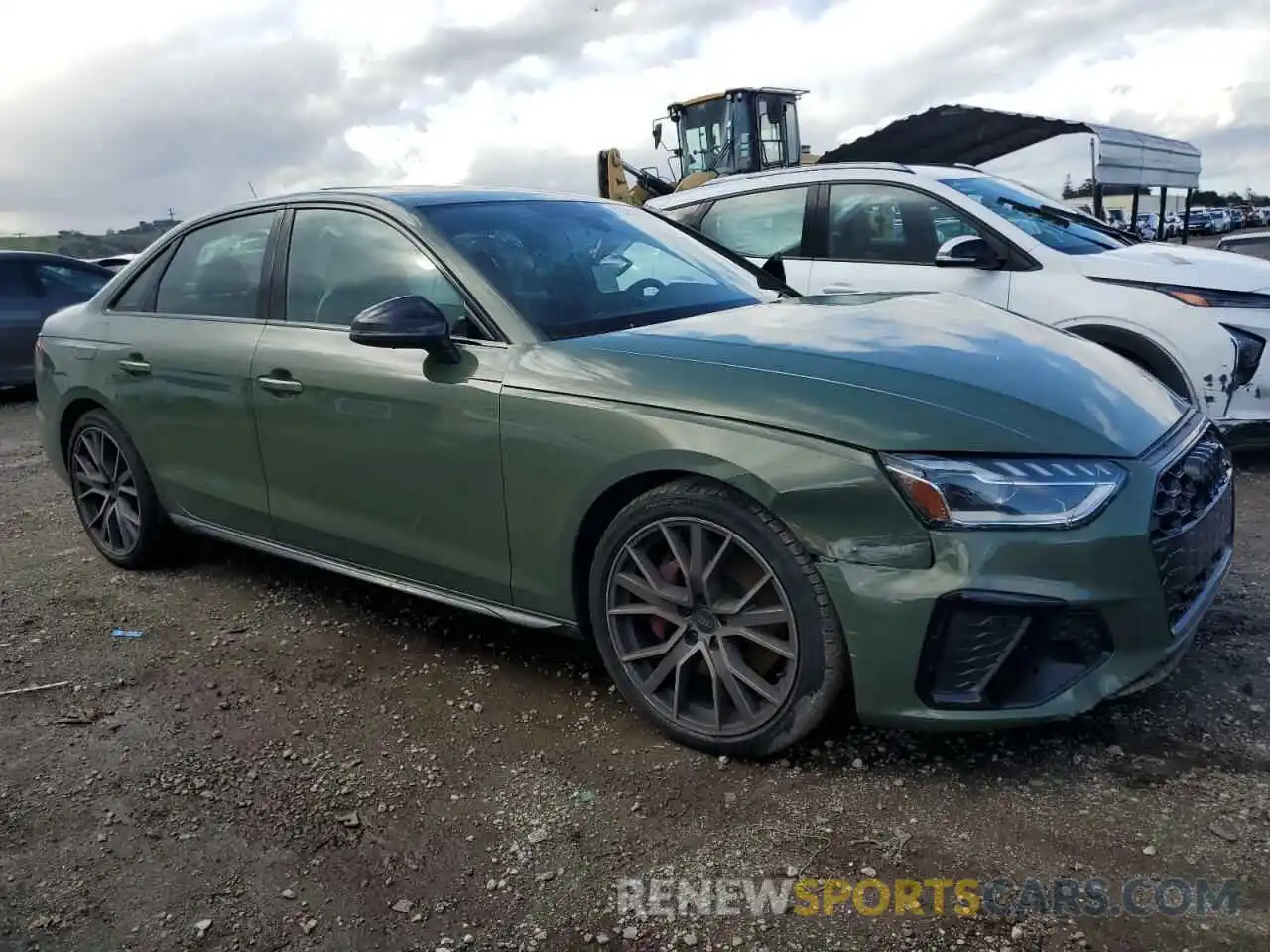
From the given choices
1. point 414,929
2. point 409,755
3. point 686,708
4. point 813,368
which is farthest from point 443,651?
point 813,368

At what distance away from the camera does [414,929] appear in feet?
7.04

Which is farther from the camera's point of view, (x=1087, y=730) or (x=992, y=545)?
(x=1087, y=730)

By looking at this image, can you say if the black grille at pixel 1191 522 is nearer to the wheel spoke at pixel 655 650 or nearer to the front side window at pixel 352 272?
the wheel spoke at pixel 655 650

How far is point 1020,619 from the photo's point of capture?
7.45 ft

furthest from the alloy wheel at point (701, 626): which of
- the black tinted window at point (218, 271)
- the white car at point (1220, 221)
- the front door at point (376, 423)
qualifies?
the white car at point (1220, 221)

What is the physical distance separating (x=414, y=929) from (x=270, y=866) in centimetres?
45

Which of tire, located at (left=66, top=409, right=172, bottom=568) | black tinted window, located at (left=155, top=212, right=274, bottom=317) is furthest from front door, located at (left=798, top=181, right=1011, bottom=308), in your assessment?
tire, located at (left=66, top=409, right=172, bottom=568)

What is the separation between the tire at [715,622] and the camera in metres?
2.44

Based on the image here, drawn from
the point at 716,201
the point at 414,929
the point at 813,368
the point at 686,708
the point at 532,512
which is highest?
the point at 716,201

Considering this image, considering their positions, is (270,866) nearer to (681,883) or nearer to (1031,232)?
(681,883)

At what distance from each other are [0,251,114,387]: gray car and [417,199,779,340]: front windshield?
829 cm

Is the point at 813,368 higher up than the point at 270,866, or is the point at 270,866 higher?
the point at 813,368

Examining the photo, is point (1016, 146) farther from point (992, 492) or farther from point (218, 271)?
point (992, 492)

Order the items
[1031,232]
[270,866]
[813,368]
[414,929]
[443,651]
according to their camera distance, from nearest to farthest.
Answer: [414,929] < [270,866] < [813,368] < [443,651] < [1031,232]
